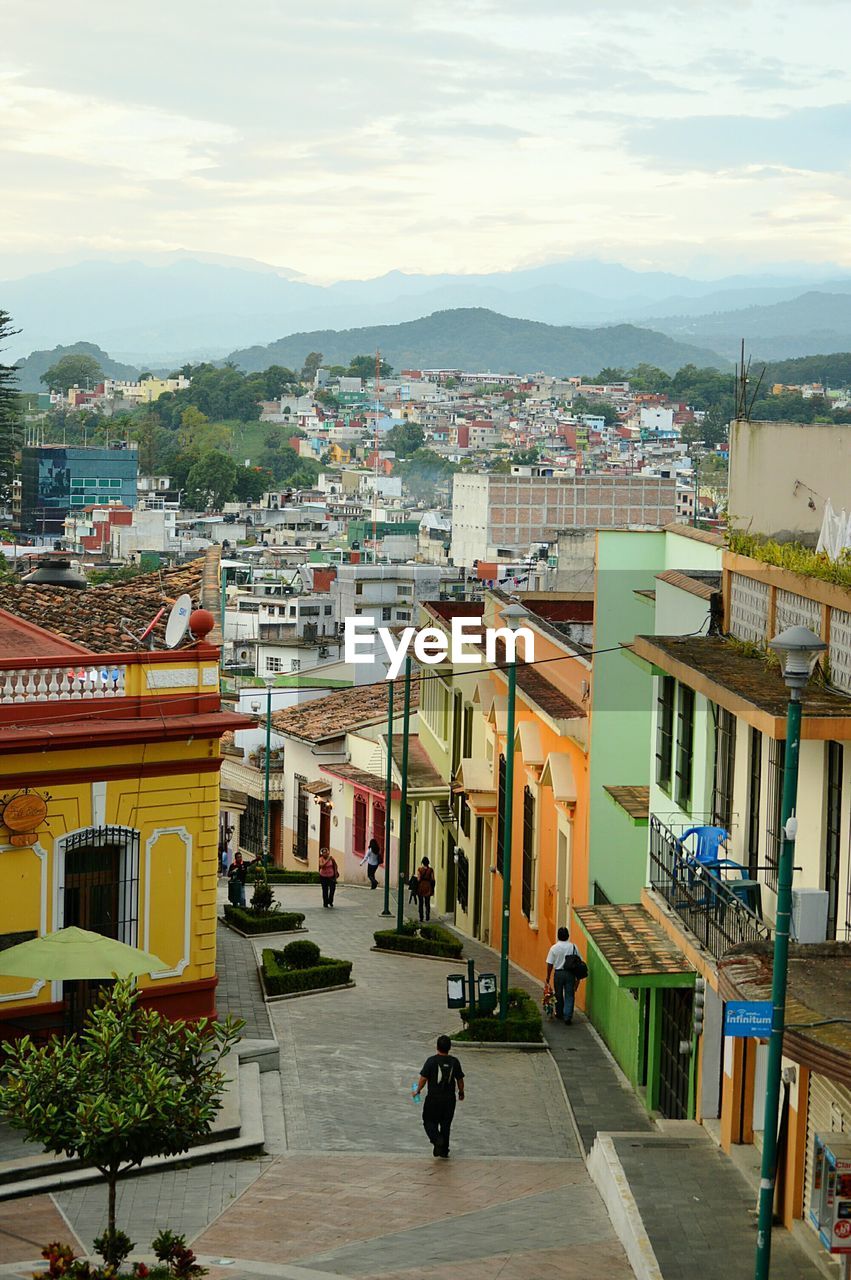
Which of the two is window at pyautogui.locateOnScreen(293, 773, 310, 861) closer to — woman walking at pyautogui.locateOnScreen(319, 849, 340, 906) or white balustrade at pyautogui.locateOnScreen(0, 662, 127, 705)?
woman walking at pyautogui.locateOnScreen(319, 849, 340, 906)

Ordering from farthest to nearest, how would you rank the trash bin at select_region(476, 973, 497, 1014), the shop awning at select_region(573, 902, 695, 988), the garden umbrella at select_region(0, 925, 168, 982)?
the trash bin at select_region(476, 973, 497, 1014) < the shop awning at select_region(573, 902, 695, 988) < the garden umbrella at select_region(0, 925, 168, 982)

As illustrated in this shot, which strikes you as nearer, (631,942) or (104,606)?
(631,942)

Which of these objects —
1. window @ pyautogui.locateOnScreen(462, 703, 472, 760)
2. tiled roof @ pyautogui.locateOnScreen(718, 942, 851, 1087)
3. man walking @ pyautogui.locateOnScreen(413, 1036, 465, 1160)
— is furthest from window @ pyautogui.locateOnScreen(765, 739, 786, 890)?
window @ pyautogui.locateOnScreen(462, 703, 472, 760)

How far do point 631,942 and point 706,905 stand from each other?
10.1 ft

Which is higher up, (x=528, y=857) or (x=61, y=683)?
(x=61, y=683)

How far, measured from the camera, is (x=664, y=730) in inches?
768

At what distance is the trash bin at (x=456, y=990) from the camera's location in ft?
69.9

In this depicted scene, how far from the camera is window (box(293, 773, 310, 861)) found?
46938 millimetres

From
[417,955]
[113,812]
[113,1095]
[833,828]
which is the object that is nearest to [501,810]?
[417,955]

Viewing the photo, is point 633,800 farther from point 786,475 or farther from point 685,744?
point 786,475

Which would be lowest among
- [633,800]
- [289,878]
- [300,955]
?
[289,878]

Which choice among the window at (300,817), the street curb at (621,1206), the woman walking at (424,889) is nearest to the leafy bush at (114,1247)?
the street curb at (621,1206)

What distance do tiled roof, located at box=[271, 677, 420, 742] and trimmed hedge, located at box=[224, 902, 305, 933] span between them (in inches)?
529

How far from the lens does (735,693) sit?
13.8 metres
